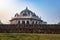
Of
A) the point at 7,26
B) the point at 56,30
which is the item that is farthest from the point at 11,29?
the point at 56,30

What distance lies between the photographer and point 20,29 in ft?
61.8

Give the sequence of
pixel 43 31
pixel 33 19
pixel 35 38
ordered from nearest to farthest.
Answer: pixel 35 38
pixel 43 31
pixel 33 19

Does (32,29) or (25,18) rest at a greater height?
(25,18)

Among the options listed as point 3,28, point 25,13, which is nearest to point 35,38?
point 3,28

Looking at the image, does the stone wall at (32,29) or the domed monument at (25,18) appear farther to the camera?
the domed monument at (25,18)

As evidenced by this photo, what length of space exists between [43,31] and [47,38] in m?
5.88

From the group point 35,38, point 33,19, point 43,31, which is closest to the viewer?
point 35,38

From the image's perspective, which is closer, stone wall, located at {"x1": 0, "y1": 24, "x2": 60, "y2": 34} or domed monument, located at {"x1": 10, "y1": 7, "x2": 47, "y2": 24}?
stone wall, located at {"x1": 0, "y1": 24, "x2": 60, "y2": 34}

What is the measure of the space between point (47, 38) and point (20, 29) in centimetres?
655

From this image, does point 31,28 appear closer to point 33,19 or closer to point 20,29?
point 20,29

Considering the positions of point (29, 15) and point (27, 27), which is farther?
point (29, 15)

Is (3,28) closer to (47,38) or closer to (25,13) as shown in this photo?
(47,38)

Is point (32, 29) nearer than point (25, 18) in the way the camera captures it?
Yes

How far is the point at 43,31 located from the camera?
18516mm
